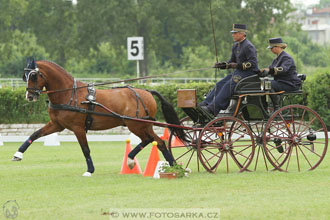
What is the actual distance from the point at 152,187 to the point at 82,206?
1.92 metres

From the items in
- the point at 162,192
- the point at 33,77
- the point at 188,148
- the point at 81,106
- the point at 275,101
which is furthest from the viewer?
the point at 188,148

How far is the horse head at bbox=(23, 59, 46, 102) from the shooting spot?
12.5 meters

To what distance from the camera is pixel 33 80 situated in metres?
12.6

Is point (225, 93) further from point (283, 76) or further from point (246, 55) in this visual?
point (283, 76)

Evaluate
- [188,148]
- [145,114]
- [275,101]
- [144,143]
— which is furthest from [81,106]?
[275,101]

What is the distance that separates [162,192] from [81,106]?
9.68 feet

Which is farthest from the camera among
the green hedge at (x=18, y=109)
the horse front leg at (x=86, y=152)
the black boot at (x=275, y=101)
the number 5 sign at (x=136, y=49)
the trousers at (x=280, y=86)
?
the number 5 sign at (x=136, y=49)

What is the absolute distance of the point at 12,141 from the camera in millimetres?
22578

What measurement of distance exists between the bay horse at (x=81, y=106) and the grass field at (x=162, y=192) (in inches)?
29.2

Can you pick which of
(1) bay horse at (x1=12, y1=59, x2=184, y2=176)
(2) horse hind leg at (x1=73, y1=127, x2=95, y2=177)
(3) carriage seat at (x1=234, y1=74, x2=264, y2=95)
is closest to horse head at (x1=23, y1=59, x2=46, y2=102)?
(1) bay horse at (x1=12, y1=59, x2=184, y2=176)

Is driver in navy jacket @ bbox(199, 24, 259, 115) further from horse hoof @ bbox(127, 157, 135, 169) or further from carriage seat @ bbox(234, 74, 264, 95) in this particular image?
horse hoof @ bbox(127, 157, 135, 169)

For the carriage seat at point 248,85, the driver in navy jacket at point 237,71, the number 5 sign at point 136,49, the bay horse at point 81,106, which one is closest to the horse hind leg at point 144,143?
the bay horse at point 81,106

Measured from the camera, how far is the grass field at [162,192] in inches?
349

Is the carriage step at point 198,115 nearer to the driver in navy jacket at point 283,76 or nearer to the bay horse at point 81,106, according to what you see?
the bay horse at point 81,106
